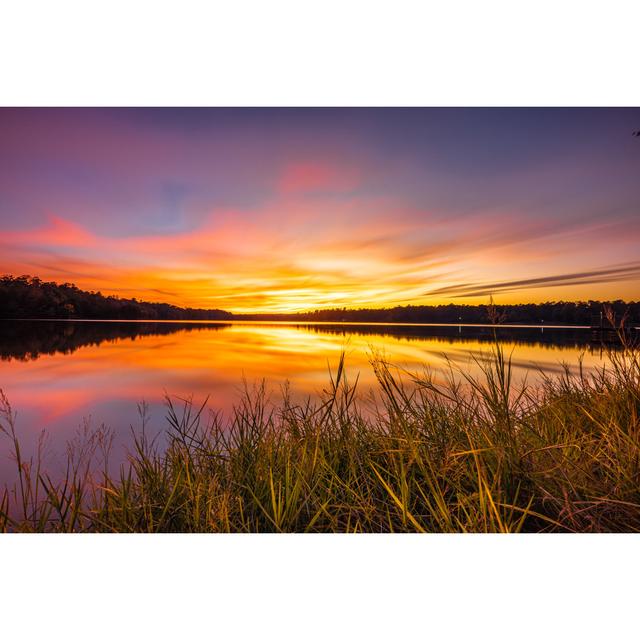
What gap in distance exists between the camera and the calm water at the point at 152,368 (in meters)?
4.20

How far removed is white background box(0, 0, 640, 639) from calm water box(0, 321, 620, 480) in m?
1.10

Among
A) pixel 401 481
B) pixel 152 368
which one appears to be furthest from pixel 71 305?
pixel 401 481

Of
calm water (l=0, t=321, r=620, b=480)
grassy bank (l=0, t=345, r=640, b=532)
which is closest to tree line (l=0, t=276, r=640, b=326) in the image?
calm water (l=0, t=321, r=620, b=480)

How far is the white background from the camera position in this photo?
1.39 metres
